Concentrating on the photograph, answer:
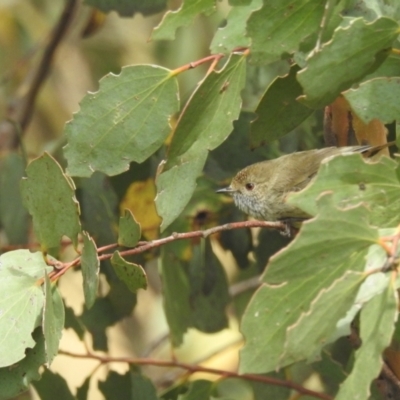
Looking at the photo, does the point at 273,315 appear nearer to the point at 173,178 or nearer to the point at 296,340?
the point at 296,340

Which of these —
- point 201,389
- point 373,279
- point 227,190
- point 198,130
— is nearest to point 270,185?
point 227,190

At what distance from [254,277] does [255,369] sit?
6.98 ft

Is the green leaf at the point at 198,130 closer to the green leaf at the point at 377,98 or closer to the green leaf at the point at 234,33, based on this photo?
the green leaf at the point at 234,33

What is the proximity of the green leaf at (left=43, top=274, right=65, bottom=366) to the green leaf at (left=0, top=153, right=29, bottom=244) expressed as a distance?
1.29m

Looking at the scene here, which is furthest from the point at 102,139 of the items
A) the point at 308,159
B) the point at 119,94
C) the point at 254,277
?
the point at 254,277

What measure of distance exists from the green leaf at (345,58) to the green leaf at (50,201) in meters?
0.56

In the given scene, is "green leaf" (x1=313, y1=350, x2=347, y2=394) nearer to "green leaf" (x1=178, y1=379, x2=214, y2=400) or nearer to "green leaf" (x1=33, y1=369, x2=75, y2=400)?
"green leaf" (x1=178, y1=379, x2=214, y2=400)

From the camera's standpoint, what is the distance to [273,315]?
4.71 ft

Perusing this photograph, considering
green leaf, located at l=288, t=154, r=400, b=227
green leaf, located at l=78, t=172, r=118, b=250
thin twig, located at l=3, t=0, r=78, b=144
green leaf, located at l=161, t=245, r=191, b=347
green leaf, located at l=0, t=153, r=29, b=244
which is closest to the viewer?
green leaf, located at l=288, t=154, r=400, b=227

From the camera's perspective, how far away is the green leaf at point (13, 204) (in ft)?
9.76

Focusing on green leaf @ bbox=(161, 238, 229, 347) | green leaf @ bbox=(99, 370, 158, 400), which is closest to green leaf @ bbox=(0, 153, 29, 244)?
green leaf @ bbox=(161, 238, 229, 347)

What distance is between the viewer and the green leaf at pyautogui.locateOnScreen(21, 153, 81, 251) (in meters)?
1.78

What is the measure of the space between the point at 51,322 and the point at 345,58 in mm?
783

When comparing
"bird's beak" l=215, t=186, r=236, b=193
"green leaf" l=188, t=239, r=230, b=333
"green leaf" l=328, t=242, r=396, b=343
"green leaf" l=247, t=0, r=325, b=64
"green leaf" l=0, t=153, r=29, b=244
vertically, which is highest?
"green leaf" l=247, t=0, r=325, b=64
